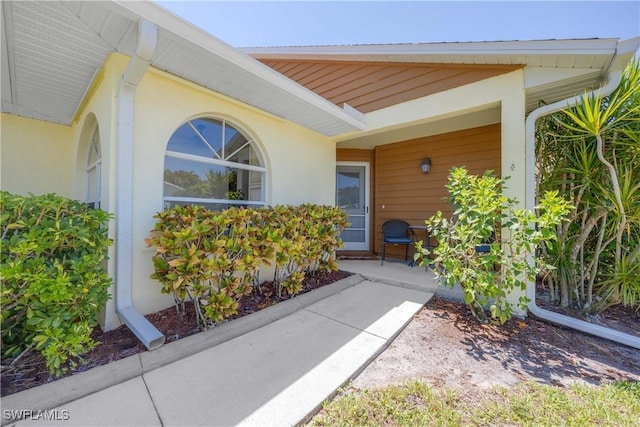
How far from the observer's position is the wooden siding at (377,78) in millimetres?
3793

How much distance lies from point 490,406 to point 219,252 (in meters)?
2.63

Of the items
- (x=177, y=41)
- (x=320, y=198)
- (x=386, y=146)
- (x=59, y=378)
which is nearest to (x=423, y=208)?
(x=386, y=146)

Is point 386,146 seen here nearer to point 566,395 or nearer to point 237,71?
point 237,71

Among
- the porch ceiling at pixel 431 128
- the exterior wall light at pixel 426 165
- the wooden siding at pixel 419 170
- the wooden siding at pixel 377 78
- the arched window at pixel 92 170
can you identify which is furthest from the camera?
the exterior wall light at pixel 426 165

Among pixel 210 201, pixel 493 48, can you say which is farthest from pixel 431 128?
pixel 210 201

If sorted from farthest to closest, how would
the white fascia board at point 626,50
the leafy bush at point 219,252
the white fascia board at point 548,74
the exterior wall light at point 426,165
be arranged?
the exterior wall light at point 426,165, the white fascia board at point 548,74, the white fascia board at point 626,50, the leafy bush at point 219,252

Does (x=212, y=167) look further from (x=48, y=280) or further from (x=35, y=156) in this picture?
(x=35, y=156)

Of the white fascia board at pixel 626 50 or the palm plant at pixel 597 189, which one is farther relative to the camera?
the palm plant at pixel 597 189

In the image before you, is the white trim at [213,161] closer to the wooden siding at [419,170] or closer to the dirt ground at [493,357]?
the dirt ground at [493,357]

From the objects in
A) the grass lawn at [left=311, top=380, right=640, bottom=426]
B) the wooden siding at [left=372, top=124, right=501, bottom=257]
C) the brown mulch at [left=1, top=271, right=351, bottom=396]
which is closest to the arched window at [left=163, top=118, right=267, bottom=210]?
the brown mulch at [left=1, top=271, right=351, bottom=396]

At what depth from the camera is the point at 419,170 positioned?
5.77 meters

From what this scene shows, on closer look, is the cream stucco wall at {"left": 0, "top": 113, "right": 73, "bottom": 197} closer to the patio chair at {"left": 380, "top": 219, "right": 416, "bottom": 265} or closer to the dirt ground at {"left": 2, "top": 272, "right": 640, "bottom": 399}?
the dirt ground at {"left": 2, "top": 272, "right": 640, "bottom": 399}

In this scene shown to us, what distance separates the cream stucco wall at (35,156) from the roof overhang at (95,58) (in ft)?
1.23

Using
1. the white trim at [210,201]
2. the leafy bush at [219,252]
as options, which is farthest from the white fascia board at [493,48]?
the white trim at [210,201]
